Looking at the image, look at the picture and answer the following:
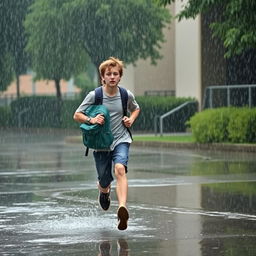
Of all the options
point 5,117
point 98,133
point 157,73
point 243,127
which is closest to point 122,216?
point 98,133

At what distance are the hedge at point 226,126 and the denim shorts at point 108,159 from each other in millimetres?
15277

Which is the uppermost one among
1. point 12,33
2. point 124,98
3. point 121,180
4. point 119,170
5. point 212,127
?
point 12,33

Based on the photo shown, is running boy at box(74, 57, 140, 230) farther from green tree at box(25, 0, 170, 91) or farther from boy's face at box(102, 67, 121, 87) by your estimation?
green tree at box(25, 0, 170, 91)

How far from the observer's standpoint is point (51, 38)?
4000 cm

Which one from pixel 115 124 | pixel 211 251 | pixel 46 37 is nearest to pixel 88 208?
pixel 115 124

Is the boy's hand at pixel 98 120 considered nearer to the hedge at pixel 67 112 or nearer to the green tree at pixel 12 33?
the hedge at pixel 67 112

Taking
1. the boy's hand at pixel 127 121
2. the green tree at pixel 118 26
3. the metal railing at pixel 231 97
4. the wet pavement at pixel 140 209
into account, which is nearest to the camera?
the wet pavement at pixel 140 209

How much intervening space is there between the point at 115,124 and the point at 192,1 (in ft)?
48.3

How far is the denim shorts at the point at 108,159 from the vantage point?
1085 cm

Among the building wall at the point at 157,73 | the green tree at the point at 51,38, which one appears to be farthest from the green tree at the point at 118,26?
the building wall at the point at 157,73

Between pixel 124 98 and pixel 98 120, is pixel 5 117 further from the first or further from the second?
pixel 98 120

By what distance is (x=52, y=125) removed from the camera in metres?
48.3

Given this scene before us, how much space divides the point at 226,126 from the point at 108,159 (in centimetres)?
1633

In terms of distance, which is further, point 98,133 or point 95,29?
point 95,29
